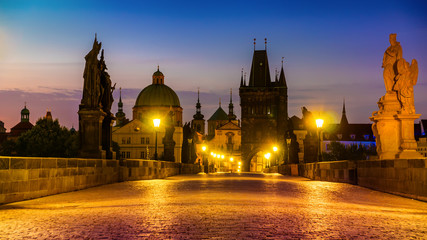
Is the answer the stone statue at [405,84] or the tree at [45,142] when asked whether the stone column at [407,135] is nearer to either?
the stone statue at [405,84]

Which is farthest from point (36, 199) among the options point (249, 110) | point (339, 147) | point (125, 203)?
point (249, 110)

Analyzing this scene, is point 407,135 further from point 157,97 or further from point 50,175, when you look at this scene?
point 157,97

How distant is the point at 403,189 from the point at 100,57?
12230 millimetres

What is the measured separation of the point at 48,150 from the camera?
77250 mm

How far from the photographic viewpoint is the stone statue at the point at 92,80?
19.7 meters

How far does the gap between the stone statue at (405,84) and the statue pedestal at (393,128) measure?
8.2 inches

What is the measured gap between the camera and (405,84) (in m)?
18.3

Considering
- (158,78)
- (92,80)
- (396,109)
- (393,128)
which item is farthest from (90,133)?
(158,78)

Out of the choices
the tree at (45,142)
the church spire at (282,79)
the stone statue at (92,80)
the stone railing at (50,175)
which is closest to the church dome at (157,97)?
the church spire at (282,79)

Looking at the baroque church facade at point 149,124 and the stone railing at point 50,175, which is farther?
the baroque church facade at point 149,124

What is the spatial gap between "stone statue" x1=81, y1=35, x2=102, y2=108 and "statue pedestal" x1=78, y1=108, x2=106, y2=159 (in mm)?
317

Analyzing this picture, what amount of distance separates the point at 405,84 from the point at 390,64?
87 centimetres

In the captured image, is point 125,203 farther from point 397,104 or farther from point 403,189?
point 397,104

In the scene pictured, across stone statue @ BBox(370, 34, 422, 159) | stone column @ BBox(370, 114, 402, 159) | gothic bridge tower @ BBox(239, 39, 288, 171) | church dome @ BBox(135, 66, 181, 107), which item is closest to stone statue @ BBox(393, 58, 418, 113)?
stone statue @ BBox(370, 34, 422, 159)
